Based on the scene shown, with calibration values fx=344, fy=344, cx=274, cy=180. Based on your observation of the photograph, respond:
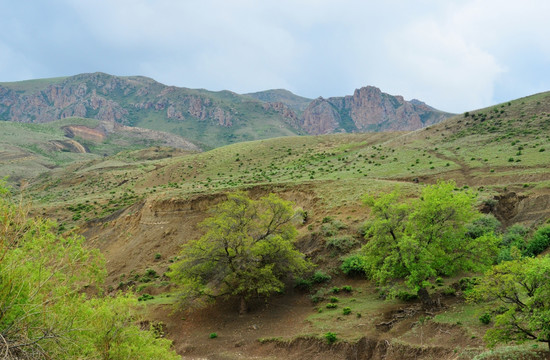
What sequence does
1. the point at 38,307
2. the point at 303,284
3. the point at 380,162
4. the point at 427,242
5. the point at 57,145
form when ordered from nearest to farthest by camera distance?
the point at 38,307, the point at 427,242, the point at 303,284, the point at 380,162, the point at 57,145

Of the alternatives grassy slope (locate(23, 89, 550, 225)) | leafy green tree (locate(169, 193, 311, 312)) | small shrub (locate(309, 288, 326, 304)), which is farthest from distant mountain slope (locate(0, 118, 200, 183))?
small shrub (locate(309, 288, 326, 304))

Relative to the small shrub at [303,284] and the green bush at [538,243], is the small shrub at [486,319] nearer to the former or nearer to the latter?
the green bush at [538,243]

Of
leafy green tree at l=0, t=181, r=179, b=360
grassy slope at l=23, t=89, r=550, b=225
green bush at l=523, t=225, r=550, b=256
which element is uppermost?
grassy slope at l=23, t=89, r=550, b=225

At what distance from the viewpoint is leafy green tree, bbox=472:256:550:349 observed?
1229cm

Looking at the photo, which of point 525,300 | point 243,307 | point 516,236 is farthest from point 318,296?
point 525,300

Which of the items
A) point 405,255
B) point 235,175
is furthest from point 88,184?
point 405,255

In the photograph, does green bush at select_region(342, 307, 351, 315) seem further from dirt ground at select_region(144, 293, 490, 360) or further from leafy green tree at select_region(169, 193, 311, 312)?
leafy green tree at select_region(169, 193, 311, 312)

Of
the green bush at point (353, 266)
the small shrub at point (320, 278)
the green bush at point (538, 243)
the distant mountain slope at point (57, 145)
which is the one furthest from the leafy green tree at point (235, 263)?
the distant mountain slope at point (57, 145)

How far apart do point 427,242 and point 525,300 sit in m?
7.35

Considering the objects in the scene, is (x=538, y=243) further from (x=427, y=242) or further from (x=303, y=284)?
(x=303, y=284)

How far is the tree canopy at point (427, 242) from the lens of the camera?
19641mm

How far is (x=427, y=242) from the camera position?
20562 millimetres

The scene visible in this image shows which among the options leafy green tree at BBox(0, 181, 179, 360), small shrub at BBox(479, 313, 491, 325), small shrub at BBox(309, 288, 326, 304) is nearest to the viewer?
leafy green tree at BBox(0, 181, 179, 360)

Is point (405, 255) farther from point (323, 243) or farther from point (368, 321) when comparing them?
point (323, 243)
